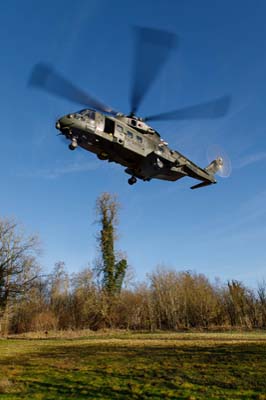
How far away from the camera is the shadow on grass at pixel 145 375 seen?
693 centimetres

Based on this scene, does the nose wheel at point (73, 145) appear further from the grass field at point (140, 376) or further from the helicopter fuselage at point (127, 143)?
the grass field at point (140, 376)

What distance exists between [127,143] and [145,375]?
7189 millimetres

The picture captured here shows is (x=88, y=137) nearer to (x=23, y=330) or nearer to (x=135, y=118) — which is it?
(x=135, y=118)

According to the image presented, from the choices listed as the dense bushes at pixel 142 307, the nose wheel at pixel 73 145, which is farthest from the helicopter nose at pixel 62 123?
the dense bushes at pixel 142 307

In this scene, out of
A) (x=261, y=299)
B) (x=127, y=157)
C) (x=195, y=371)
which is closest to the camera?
(x=195, y=371)

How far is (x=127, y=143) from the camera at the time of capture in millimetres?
11375

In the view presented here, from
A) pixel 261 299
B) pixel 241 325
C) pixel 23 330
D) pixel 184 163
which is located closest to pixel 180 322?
pixel 241 325

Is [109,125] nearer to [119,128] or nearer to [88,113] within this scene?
[119,128]

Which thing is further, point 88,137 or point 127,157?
point 127,157

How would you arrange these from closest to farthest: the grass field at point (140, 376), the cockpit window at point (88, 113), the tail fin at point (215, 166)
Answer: the grass field at point (140, 376) → the cockpit window at point (88, 113) → the tail fin at point (215, 166)

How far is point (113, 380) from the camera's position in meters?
8.30

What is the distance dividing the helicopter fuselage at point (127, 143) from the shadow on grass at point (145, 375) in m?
6.58

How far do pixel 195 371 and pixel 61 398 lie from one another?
4.38 metres

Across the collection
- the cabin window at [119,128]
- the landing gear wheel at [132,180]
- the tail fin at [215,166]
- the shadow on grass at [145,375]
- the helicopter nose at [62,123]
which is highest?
the tail fin at [215,166]
